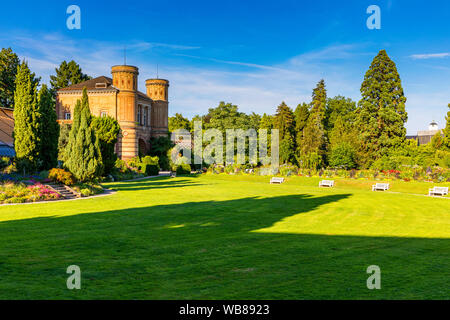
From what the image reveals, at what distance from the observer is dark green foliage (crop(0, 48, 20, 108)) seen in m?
55.2

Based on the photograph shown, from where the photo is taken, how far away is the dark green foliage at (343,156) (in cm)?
4503

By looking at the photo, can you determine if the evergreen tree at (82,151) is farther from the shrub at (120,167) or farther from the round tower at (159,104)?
the round tower at (159,104)

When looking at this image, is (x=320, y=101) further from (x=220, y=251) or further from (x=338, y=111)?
(x=220, y=251)

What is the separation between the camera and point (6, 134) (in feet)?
131

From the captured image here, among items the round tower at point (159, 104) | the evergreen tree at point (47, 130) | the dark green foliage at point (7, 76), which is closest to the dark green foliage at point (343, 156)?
the round tower at point (159, 104)

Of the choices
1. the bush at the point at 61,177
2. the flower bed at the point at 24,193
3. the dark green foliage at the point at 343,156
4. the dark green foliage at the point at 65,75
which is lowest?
the flower bed at the point at 24,193

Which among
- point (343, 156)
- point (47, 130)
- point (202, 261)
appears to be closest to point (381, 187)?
point (343, 156)

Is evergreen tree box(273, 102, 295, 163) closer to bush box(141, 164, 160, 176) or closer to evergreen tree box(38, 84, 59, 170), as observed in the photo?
bush box(141, 164, 160, 176)

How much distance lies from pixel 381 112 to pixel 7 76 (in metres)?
56.2

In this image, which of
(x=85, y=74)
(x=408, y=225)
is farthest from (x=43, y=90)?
(x=85, y=74)

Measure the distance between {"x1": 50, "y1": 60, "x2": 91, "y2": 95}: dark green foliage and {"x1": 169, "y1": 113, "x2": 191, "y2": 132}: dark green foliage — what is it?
72.8ft

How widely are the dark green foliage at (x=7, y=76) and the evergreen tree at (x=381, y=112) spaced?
175ft

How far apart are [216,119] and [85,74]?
106 feet


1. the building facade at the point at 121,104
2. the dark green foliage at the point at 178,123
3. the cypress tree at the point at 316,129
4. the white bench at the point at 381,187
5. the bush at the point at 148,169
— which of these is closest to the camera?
the white bench at the point at 381,187
